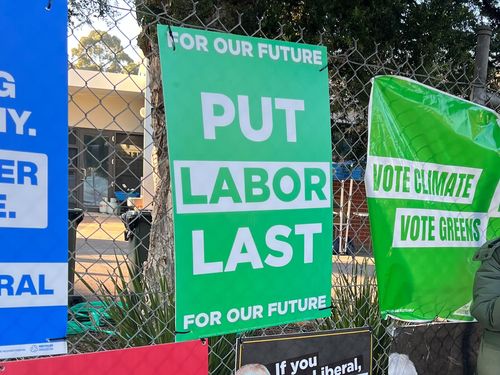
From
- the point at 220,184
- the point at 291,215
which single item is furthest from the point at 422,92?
the point at 220,184

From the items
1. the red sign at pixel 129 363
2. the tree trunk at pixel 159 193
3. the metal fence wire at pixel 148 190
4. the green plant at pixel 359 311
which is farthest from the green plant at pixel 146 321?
the green plant at pixel 359 311

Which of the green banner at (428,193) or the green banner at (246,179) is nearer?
the green banner at (246,179)

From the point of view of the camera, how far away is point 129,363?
1.82 m

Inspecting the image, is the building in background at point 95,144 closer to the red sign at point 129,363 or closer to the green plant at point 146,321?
the green plant at point 146,321

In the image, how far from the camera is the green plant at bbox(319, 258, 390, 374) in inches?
117

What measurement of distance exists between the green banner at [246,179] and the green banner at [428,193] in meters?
0.38

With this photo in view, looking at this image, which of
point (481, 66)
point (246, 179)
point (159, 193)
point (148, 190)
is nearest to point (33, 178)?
point (246, 179)

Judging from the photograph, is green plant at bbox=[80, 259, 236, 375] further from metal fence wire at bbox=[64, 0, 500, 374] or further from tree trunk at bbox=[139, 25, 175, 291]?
tree trunk at bbox=[139, 25, 175, 291]

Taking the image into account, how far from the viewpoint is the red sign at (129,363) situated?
1.65 metres

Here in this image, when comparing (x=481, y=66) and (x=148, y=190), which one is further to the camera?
(x=481, y=66)

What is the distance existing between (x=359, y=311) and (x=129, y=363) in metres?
1.72

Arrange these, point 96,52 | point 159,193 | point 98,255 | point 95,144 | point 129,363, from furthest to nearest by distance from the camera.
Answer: point 95,144
point 159,193
point 98,255
point 96,52
point 129,363

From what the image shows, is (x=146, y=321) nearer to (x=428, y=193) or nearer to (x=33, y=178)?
(x=33, y=178)

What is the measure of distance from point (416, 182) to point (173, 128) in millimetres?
1336
